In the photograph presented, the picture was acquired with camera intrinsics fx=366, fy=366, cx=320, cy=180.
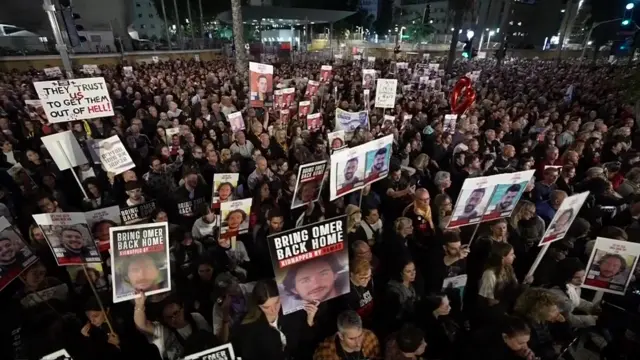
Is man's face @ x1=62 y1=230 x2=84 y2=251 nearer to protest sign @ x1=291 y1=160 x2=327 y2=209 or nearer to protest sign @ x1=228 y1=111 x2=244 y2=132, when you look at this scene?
protest sign @ x1=291 y1=160 x2=327 y2=209

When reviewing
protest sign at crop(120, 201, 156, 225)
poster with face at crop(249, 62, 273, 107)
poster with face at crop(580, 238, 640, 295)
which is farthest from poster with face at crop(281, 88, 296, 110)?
poster with face at crop(580, 238, 640, 295)

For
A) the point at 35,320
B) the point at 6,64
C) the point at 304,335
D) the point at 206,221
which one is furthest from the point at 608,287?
the point at 6,64

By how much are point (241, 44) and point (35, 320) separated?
17.1 m

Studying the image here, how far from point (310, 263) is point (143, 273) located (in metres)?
1.49

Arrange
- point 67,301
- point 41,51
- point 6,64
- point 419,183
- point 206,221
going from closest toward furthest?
point 67,301 < point 206,221 < point 419,183 < point 6,64 < point 41,51

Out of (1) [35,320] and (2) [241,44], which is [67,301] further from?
(2) [241,44]

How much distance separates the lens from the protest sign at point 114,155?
5.80 m

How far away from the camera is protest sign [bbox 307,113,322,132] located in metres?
9.43

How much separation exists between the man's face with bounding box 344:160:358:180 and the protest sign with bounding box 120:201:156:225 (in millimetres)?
2681

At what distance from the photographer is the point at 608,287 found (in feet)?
11.9

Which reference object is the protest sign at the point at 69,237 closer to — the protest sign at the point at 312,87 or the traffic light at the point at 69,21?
the protest sign at the point at 312,87

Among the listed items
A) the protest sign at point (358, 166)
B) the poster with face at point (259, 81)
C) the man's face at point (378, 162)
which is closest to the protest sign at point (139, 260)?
the protest sign at point (358, 166)

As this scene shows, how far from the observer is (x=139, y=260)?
3.24m

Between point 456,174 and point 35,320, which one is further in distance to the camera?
point 456,174
